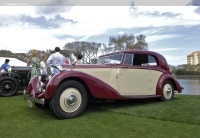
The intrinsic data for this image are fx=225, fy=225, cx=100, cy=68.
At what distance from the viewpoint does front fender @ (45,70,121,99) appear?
448 cm

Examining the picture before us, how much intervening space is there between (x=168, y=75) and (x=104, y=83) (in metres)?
2.35

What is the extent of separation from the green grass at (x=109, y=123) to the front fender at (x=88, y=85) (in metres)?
0.41

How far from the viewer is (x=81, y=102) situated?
15.8 ft

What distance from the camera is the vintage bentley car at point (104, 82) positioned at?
4605 mm

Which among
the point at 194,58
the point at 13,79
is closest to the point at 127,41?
the point at 13,79

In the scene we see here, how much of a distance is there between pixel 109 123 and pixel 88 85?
1082mm

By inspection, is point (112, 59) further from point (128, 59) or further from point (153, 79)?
point (153, 79)

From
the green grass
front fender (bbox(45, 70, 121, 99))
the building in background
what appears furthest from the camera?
the building in background

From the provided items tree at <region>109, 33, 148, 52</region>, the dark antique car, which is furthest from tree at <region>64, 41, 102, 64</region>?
the dark antique car

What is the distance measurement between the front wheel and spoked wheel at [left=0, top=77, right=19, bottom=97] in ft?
16.8

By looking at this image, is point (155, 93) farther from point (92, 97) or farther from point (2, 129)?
point (2, 129)

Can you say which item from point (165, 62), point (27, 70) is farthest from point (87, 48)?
point (165, 62)

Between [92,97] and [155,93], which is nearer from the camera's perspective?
[92,97]

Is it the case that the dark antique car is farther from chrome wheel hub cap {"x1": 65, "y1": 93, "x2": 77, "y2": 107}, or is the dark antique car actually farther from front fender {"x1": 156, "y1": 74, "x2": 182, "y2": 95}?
front fender {"x1": 156, "y1": 74, "x2": 182, "y2": 95}
